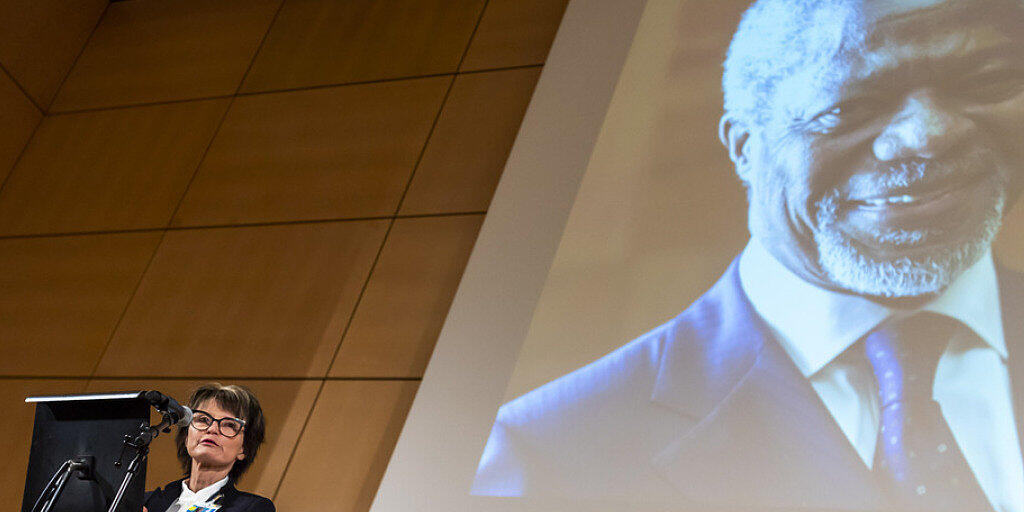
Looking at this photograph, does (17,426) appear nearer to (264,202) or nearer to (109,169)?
(264,202)

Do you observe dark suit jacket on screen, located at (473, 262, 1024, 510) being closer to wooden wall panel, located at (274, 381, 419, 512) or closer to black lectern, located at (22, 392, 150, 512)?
wooden wall panel, located at (274, 381, 419, 512)

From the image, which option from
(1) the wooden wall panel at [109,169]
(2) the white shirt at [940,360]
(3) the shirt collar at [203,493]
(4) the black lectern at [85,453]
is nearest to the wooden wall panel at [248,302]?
(1) the wooden wall panel at [109,169]

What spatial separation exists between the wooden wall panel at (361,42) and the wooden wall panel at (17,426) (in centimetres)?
144

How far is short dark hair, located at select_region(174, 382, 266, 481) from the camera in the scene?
86.2 inches

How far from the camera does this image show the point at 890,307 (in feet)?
7.28

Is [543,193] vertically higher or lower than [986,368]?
higher

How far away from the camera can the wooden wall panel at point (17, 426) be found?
297 cm

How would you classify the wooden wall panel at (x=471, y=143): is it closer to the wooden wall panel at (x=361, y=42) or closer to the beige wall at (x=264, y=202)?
the beige wall at (x=264, y=202)

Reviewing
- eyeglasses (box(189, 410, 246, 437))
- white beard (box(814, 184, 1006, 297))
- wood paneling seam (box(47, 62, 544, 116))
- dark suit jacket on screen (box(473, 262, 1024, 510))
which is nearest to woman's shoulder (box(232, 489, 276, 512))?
eyeglasses (box(189, 410, 246, 437))

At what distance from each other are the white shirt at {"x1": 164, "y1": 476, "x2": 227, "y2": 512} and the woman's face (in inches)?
1.7

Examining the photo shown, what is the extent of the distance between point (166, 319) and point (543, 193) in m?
1.36

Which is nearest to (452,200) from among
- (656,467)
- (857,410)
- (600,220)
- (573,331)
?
(600,220)

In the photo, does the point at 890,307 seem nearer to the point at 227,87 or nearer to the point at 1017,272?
the point at 1017,272

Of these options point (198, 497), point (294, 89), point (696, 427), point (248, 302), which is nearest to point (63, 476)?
point (198, 497)
